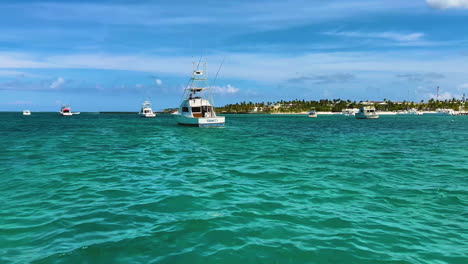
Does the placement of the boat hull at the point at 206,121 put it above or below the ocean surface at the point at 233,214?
above

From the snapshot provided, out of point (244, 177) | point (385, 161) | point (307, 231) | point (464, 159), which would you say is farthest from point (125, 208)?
point (464, 159)

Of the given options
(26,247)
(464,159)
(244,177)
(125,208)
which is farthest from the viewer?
(464,159)

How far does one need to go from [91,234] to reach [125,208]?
6.92ft

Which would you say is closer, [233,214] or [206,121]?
[233,214]

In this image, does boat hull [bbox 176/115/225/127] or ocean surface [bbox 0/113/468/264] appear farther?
boat hull [bbox 176/115/225/127]

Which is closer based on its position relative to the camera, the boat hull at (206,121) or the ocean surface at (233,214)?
the ocean surface at (233,214)

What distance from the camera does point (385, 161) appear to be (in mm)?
19922

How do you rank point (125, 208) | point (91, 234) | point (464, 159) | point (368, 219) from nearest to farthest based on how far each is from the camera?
1. point (91, 234)
2. point (368, 219)
3. point (125, 208)
4. point (464, 159)

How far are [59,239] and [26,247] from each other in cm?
62

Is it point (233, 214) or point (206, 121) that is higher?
point (206, 121)

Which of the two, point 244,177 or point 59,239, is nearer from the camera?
point 59,239

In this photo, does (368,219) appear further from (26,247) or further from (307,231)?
(26,247)

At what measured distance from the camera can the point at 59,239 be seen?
7246mm

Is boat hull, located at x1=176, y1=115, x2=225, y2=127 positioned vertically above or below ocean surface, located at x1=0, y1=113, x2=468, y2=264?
above
